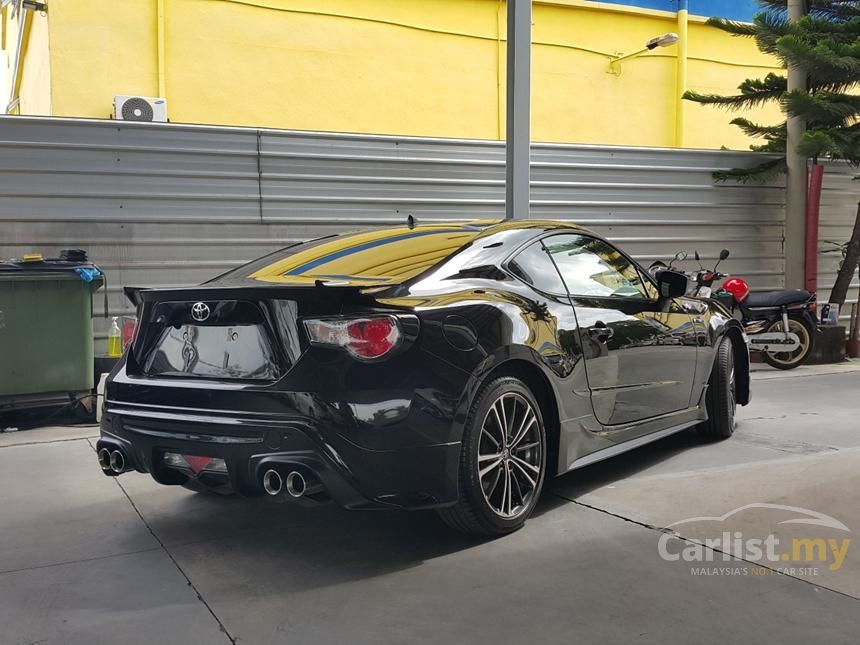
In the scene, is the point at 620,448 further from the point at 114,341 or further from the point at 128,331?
the point at 114,341

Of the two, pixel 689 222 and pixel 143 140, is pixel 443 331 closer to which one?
pixel 143 140

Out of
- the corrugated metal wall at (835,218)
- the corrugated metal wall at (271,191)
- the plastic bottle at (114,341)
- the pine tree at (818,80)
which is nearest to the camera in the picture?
the plastic bottle at (114,341)

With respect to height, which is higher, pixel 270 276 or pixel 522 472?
pixel 270 276

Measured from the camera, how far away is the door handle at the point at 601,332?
14.3 feet

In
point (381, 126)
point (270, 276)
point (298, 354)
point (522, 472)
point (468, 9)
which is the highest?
point (468, 9)

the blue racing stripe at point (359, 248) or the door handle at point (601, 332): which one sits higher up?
the blue racing stripe at point (359, 248)

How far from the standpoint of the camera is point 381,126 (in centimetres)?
1403

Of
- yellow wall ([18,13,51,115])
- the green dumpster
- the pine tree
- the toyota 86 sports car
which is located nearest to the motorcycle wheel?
the pine tree

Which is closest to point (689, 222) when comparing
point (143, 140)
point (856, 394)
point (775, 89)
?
point (775, 89)

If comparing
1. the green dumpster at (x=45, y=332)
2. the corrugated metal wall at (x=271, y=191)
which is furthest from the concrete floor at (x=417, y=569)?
the corrugated metal wall at (x=271, y=191)

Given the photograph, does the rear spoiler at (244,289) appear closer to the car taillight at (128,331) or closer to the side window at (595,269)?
the car taillight at (128,331)

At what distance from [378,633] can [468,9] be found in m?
13.2

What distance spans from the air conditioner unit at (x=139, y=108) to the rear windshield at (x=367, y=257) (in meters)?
8.04

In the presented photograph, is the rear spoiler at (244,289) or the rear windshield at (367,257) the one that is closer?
the rear spoiler at (244,289)
